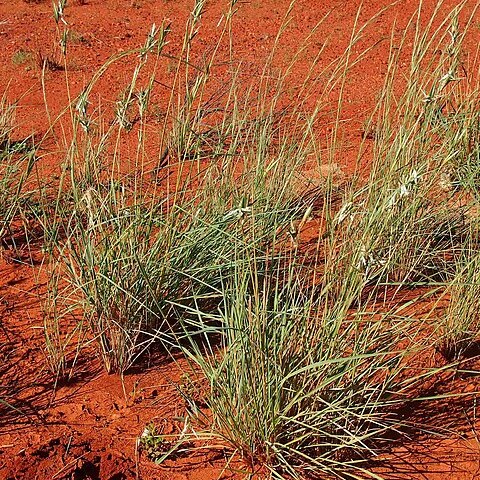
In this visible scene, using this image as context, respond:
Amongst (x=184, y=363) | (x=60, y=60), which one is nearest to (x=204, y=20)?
(x=60, y=60)

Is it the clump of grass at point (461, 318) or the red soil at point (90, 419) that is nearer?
the red soil at point (90, 419)

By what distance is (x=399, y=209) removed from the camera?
2984 millimetres

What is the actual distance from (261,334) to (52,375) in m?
0.84

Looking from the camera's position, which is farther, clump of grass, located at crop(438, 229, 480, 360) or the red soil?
clump of grass, located at crop(438, 229, 480, 360)

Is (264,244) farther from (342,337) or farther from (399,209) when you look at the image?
(342,337)

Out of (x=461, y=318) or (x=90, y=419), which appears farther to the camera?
(x=461, y=318)

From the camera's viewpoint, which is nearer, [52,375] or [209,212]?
[52,375]

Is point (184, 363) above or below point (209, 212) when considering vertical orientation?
below

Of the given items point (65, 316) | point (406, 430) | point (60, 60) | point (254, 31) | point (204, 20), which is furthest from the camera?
point (204, 20)

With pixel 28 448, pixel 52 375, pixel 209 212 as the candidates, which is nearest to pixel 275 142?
pixel 209 212

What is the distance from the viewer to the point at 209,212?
120 inches

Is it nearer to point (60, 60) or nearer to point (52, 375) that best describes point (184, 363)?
point (52, 375)

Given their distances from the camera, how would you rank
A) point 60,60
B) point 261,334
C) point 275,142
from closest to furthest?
point 261,334, point 275,142, point 60,60

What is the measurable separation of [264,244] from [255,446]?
3.09ft
